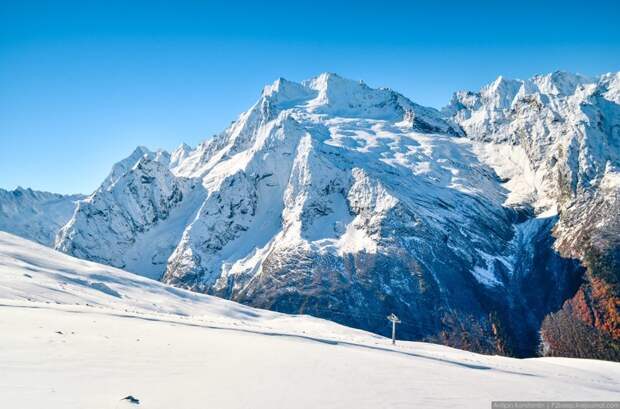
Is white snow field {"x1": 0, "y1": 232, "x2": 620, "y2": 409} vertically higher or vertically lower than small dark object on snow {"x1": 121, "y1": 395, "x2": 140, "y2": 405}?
higher

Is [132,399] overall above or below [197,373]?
below

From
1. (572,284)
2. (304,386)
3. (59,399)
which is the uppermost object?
(572,284)

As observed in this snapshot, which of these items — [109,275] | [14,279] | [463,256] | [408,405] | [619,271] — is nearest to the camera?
[408,405]

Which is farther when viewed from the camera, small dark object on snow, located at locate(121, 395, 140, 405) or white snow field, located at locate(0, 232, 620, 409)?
white snow field, located at locate(0, 232, 620, 409)

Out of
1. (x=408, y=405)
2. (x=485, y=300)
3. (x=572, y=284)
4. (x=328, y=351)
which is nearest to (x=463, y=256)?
(x=485, y=300)

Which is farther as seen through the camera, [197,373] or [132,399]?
[197,373]

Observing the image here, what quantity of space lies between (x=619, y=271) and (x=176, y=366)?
610 feet

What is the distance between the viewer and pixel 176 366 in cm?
2412

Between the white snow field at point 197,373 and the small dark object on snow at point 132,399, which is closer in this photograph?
the small dark object on snow at point 132,399

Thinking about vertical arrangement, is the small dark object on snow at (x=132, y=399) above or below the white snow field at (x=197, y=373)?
below

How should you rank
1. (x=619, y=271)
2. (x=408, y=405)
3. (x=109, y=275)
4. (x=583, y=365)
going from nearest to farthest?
(x=408, y=405) < (x=583, y=365) < (x=109, y=275) < (x=619, y=271)

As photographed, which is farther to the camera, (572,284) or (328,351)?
(572,284)

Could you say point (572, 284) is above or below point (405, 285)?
above

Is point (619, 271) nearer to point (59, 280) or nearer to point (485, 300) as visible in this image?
point (485, 300)
